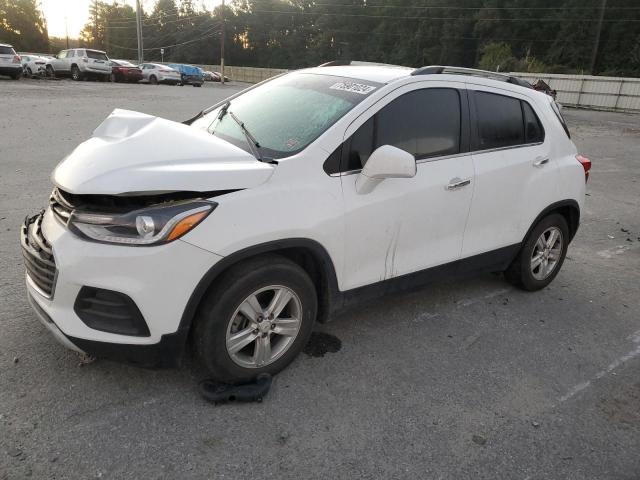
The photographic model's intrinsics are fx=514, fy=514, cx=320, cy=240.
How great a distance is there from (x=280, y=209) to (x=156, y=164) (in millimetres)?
685

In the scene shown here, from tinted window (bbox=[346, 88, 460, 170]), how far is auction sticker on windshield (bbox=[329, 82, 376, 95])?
180mm

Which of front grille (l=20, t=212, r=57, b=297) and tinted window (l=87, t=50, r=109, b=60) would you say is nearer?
front grille (l=20, t=212, r=57, b=297)

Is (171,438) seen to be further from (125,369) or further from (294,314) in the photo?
(294,314)

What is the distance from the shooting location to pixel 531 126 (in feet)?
13.9

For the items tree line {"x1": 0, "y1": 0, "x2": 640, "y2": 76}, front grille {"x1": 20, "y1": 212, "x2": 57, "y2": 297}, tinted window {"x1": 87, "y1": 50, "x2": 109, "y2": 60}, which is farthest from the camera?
tree line {"x1": 0, "y1": 0, "x2": 640, "y2": 76}

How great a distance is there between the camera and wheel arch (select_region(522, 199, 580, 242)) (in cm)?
437

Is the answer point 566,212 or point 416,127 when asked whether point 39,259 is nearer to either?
point 416,127

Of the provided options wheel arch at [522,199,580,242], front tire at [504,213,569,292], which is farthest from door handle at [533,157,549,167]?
front tire at [504,213,569,292]

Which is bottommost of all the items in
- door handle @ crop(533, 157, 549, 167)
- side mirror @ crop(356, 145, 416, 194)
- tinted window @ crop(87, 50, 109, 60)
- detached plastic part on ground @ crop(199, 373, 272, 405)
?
detached plastic part on ground @ crop(199, 373, 272, 405)

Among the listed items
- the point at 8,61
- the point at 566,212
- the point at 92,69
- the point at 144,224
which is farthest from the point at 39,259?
the point at 92,69

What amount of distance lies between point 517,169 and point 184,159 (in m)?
2.61

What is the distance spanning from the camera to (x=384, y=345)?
11.8 ft

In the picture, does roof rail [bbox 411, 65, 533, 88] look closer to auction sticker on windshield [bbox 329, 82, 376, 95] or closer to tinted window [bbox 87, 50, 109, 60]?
auction sticker on windshield [bbox 329, 82, 376, 95]

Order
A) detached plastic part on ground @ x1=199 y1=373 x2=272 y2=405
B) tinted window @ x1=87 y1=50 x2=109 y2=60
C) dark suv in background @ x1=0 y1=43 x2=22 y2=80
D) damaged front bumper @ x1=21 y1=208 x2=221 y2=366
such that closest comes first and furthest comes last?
damaged front bumper @ x1=21 y1=208 x2=221 y2=366
detached plastic part on ground @ x1=199 y1=373 x2=272 y2=405
dark suv in background @ x1=0 y1=43 x2=22 y2=80
tinted window @ x1=87 y1=50 x2=109 y2=60
